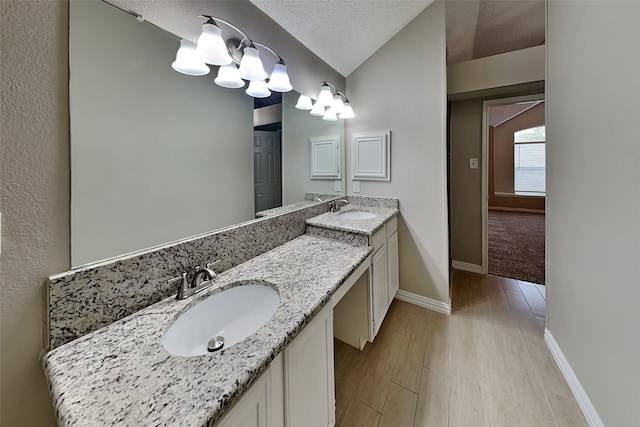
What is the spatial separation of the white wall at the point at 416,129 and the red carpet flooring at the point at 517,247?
1.37 m

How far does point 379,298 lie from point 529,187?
22.4 ft

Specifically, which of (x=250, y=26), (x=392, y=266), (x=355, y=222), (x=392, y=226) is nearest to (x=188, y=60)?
(x=250, y=26)

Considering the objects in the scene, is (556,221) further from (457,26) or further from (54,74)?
(54,74)

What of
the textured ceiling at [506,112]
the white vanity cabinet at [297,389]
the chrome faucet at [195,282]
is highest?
the textured ceiling at [506,112]

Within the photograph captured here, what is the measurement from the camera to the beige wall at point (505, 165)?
6117 millimetres

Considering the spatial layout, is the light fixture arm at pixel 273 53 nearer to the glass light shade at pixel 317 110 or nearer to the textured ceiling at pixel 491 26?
the glass light shade at pixel 317 110

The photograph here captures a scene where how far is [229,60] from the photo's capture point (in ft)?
3.77

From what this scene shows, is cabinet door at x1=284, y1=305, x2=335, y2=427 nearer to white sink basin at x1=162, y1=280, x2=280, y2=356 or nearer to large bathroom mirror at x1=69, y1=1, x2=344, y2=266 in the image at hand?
white sink basin at x1=162, y1=280, x2=280, y2=356

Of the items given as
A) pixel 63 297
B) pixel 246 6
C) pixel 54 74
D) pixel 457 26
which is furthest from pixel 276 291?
pixel 457 26

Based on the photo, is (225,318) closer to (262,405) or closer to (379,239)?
(262,405)

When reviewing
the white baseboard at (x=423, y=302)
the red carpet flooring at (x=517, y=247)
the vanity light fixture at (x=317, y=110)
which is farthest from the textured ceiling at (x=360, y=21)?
the red carpet flooring at (x=517, y=247)

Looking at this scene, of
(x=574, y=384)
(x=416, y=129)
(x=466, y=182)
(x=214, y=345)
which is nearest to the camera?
(x=214, y=345)

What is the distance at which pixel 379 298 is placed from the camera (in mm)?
1784

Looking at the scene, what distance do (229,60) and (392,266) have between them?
186 cm
